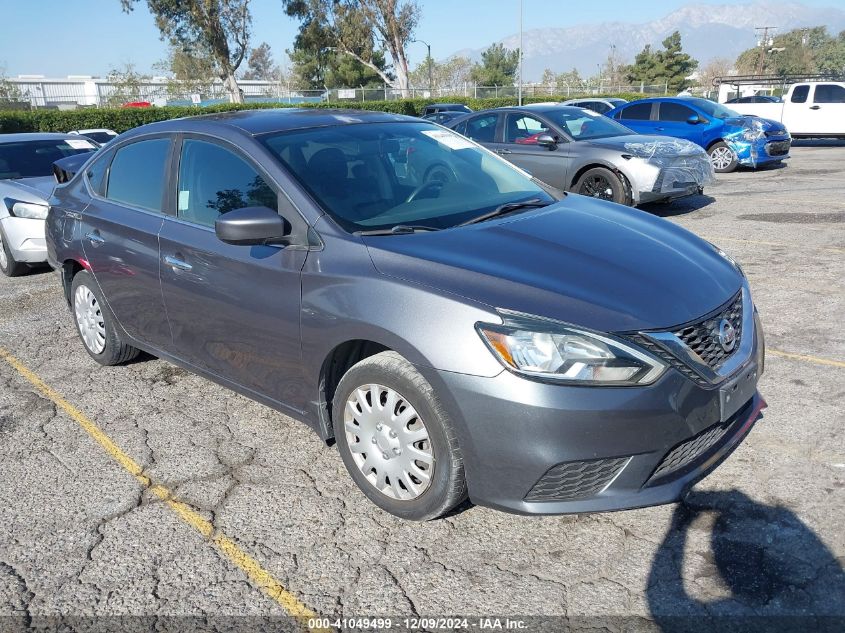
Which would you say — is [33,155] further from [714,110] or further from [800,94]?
[800,94]

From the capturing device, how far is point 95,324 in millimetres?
5152

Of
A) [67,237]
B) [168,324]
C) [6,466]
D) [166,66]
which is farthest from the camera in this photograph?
[166,66]

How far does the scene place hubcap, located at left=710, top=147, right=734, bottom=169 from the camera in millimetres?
14695

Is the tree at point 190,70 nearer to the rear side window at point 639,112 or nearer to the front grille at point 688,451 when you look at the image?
the rear side window at point 639,112

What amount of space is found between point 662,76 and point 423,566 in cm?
6832

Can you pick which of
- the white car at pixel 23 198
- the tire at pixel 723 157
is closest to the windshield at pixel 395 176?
the white car at pixel 23 198

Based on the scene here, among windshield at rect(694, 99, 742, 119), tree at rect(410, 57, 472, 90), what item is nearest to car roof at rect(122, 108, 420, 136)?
windshield at rect(694, 99, 742, 119)

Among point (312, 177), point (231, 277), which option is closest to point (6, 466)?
point (231, 277)

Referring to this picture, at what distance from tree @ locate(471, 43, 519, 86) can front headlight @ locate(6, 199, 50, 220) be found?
74.3 m

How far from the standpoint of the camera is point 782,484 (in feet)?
10.8

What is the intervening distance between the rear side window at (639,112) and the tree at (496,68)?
6563cm

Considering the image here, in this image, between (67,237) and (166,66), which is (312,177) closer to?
(67,237)

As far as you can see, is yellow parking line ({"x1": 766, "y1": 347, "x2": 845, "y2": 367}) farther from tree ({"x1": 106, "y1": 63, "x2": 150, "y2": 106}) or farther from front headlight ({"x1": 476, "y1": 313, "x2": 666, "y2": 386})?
tree ({"x1": 106, "y1": 63, "x2": 150, "y2": 106})

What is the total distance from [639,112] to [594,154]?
19.9 feet
